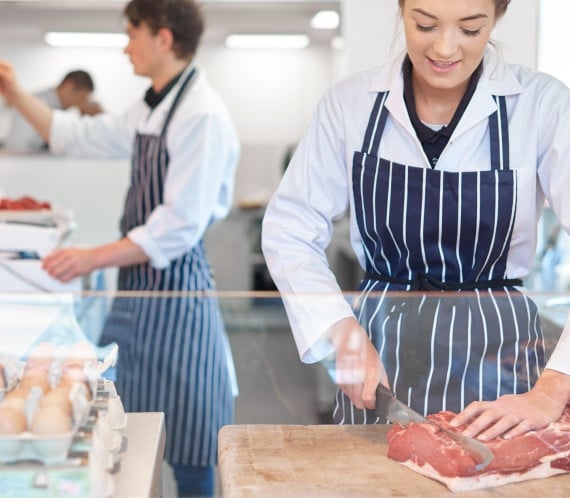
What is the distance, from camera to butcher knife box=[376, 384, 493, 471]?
1.16m

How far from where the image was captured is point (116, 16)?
3.74 meters

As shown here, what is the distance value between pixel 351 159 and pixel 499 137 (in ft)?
0.78

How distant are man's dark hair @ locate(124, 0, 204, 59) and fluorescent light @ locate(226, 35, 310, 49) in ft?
4.77

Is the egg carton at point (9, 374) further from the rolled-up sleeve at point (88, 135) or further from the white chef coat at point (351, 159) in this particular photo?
the rolled-up sleeve at point (88, 135)

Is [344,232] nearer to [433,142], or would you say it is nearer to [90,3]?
[90,3]

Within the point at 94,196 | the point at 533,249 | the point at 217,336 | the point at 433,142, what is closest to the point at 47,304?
the point at 217,336

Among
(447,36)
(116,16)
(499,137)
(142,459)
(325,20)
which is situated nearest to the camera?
(142,459)

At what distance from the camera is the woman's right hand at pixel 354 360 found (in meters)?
1.37

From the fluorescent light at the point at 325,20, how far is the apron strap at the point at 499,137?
8.23 feet

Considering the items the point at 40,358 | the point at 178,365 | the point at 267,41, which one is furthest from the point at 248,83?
the point at 40,358

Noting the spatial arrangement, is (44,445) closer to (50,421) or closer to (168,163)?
(50,421)

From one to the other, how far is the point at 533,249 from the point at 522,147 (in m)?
0.17

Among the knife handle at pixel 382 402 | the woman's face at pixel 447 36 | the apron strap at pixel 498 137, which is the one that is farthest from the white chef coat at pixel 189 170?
the knife handle at pixel 382 402

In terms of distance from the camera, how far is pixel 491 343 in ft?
4.82
